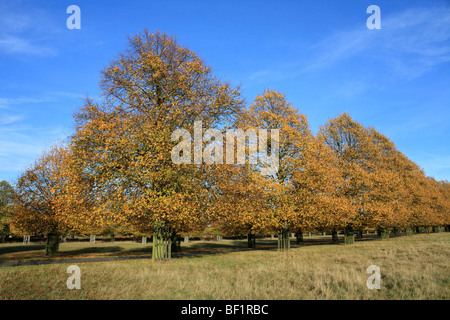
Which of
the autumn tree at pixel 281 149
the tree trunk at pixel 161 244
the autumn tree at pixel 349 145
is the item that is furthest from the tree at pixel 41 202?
the autumn tree at pixel 349 145

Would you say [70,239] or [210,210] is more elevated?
[210,210]

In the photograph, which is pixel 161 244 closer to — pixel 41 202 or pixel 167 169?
pixel 167 169

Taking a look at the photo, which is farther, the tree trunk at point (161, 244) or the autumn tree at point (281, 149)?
the autumn tree at point (281, 149)

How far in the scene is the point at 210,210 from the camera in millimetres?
17734

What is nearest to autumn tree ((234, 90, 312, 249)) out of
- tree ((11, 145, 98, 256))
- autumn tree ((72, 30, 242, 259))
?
autumn tree ((72, 30, 242, 259))

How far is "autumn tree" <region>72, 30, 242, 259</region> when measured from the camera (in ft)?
52.4

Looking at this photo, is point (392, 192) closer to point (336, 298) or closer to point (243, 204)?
point (243, 204)

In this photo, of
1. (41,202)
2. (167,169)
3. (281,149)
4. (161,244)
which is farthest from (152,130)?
(41,202)

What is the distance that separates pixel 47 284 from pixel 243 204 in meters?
16.2

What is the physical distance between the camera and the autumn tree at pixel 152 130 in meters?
16.0

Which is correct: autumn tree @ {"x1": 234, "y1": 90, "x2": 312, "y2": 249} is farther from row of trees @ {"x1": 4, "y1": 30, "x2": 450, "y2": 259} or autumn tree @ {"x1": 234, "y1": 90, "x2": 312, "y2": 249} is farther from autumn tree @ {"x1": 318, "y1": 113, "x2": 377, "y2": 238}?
autumn tree @ {"x1": 318, "y1": 113, "x2": 377, "y2": 238}

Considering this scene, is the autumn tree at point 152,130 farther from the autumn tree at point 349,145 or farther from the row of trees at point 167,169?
the autumn tree at point 349,145

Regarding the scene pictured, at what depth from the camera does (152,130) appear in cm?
1666
